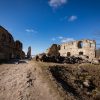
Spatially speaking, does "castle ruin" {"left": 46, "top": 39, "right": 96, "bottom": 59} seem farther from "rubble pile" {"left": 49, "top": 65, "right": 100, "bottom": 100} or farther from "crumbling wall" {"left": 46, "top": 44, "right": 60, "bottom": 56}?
"rubble pile" {"left": 49, "top": 65, "right": 100, "bottom": 100}

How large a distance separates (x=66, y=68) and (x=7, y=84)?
6589mm

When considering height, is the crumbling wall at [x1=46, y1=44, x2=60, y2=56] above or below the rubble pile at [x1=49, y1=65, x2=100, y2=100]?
above

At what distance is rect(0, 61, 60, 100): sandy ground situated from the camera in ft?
44.2

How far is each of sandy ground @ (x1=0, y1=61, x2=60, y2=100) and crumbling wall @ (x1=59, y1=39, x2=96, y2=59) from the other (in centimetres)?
2095

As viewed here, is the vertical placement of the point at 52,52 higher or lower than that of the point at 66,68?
higher

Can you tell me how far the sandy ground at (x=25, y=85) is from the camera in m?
13.5

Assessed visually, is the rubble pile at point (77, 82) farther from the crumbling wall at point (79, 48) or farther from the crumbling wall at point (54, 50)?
the crumbling wall at point (54, 50)

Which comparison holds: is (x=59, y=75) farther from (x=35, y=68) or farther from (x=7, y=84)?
(x=7, y=84)

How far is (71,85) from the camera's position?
617 inches

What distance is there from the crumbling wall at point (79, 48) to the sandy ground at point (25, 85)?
20947 millimetres

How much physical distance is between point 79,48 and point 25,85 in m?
26.1

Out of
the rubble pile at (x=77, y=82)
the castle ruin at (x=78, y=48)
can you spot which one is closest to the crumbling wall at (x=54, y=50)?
the castle ruin at (x=78, y=48)

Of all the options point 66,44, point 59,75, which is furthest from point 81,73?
point 66,44

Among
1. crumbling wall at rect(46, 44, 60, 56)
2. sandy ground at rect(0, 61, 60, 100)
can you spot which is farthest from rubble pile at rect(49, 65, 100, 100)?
crumbling wall at rect(46, 44, 60, 56)
